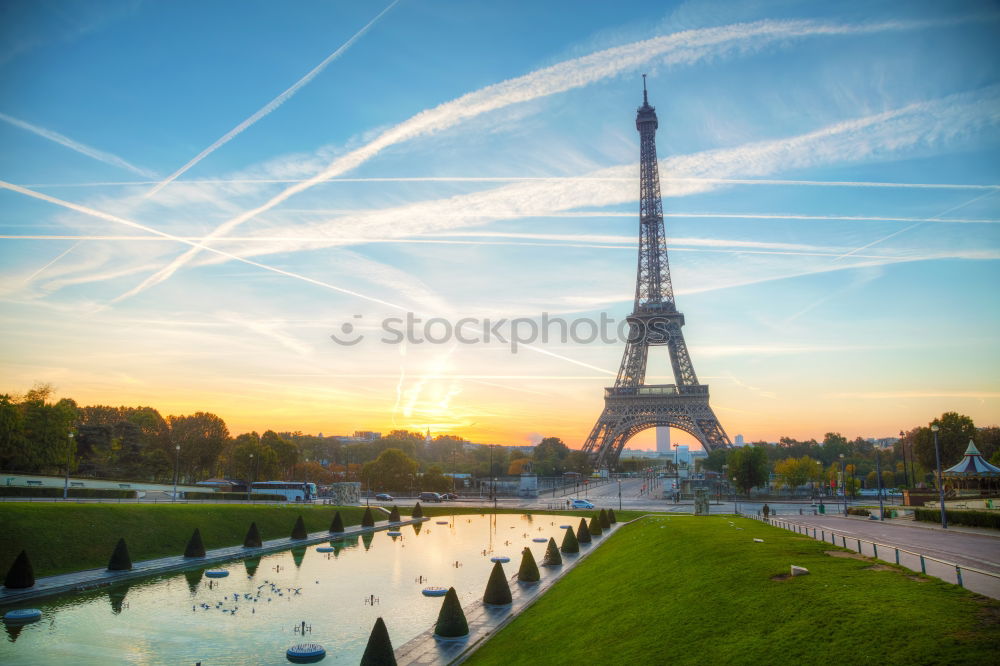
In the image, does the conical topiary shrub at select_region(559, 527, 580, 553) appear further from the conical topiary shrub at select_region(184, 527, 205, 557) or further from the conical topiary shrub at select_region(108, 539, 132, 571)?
the conical topiary shrub at select_region(108, 539, 132, 571)

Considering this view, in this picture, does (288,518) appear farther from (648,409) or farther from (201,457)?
(648,409)

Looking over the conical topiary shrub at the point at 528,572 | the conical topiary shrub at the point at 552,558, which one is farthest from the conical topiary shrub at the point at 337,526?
the conical topiary shrub at the point at 528,572

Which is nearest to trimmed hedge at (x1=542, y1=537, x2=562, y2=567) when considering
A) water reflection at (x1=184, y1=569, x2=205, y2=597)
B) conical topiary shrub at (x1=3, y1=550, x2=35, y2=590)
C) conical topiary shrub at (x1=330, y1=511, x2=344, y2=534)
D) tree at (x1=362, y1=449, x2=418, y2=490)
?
water reflection at (x1=184, y1=569, x2=205, y2=597)

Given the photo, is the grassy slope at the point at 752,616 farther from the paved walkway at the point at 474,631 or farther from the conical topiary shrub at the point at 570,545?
the conical topiary shrub at the point at 570,545

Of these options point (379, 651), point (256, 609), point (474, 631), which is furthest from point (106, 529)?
point (379, 651)

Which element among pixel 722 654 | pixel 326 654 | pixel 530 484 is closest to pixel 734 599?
pixel 722 654

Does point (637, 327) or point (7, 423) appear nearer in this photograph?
point (7, 423)

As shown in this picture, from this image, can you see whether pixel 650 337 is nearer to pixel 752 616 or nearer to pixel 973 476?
pixel 973 476

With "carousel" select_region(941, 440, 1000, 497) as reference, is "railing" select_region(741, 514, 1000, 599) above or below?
below
